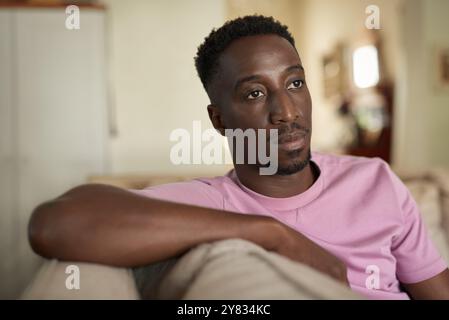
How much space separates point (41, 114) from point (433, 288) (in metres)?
2.88

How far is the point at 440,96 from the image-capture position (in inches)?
165

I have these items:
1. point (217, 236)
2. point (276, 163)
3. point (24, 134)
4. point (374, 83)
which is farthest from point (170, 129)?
point (217, 236)

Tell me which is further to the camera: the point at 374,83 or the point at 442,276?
the point at 374,83

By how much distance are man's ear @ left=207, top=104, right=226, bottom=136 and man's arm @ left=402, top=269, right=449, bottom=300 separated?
0.50m

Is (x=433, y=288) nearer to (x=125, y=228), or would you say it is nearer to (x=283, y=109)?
(x=283, y=109)

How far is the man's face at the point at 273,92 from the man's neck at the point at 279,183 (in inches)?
1.5

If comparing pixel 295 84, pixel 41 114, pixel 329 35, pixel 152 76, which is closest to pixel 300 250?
pixel 295 84

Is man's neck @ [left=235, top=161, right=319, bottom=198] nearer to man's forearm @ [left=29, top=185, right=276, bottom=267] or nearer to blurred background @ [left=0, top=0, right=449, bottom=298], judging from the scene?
man's forearm @ [left=29, top=185, right=276, bottom=267]

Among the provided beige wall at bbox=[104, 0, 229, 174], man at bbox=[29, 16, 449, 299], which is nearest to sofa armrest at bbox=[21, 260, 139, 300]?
man at bbox=[29, 16, 449, 299]

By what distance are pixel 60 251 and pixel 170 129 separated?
320cm

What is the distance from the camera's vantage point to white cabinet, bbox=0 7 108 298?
3.33 meters

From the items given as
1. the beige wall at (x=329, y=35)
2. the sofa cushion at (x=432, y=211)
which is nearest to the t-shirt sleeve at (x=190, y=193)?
the sofa cushion at (x=432, y=211)

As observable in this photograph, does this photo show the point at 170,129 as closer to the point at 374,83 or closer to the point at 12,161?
the point at 12,161

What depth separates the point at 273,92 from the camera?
99 centimetres
